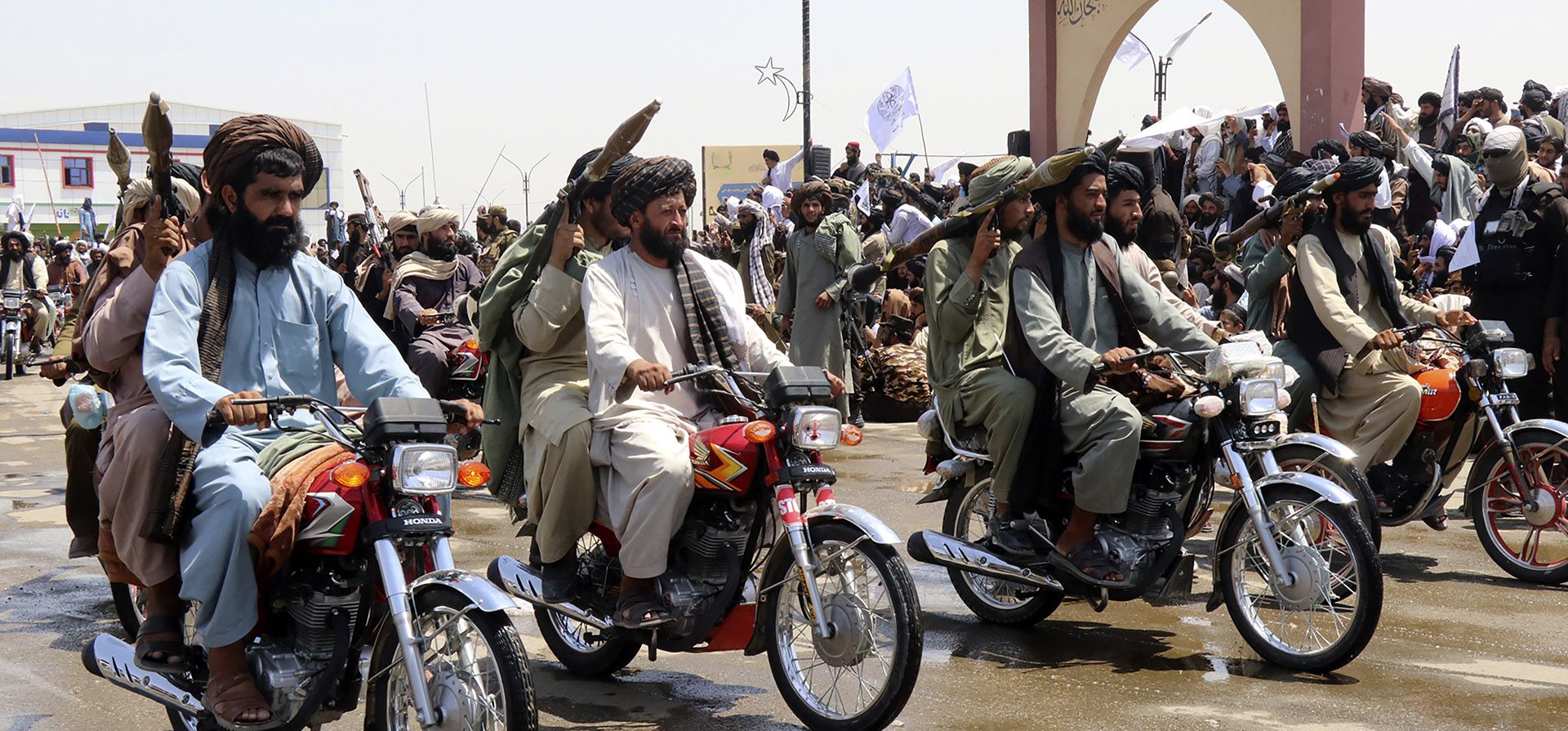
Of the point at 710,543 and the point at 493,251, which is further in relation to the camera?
the point at 493,251

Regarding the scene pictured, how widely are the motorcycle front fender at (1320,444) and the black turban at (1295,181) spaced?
191 centimetres

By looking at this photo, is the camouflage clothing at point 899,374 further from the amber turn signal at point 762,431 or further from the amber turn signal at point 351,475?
the amber turn signal at point 351,475

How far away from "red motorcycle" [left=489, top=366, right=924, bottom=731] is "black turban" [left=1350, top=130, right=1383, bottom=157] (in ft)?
29.5

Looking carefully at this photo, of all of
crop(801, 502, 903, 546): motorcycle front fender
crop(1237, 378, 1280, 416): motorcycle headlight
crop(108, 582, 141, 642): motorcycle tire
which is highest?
crop(1237, 378, 1280, 416): motorcycle headlight

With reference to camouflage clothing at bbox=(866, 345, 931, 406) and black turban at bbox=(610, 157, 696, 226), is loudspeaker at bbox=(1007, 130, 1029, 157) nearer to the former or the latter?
camouflage clothing at bbox=(866, 345, 931, 406)

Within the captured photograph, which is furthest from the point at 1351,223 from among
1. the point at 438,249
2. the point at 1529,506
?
the point at 438,249

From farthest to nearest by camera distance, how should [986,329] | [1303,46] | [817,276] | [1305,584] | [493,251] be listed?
[1303,46] < [493,251] < [817,276] < [986,329] < [1305,584]

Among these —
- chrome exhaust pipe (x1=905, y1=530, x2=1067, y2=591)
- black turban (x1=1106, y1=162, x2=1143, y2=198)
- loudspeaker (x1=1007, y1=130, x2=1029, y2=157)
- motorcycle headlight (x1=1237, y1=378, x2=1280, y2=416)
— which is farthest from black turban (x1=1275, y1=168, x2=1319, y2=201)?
loudspeaker (x1=1007, y1=130, x2=1029, y2=157)

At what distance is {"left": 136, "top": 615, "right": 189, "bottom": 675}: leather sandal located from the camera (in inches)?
178

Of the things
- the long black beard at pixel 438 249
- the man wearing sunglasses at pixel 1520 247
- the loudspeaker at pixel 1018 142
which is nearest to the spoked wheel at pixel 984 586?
the man wearing sunglasses at pixel 1520 247

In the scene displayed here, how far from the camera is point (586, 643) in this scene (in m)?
5.77

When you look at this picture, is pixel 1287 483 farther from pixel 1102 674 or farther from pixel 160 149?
pixel 160 149

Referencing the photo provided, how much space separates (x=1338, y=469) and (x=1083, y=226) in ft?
4.55

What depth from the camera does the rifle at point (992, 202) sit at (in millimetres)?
6102
